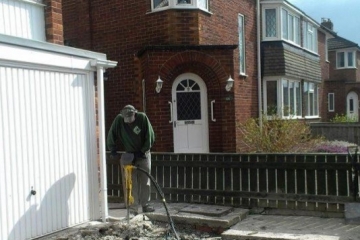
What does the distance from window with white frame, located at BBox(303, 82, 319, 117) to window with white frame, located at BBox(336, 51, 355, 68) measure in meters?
9.86

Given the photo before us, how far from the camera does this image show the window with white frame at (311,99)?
64.7 feet

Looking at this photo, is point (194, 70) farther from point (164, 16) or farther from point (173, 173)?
point (173, 173)

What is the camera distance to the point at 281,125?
10781 millimetres

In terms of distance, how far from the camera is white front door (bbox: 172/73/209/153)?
11.4 m

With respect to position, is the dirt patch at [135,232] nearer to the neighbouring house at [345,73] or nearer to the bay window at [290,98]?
the bay window at [290,98]

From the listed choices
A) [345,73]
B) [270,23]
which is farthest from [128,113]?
[345,73]

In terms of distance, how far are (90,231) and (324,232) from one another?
3370mm

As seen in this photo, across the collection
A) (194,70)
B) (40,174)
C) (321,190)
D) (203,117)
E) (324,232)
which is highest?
(194,70)

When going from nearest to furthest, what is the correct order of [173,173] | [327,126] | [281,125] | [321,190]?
[321,190] < [173,173] < [281,125] < [327,126]

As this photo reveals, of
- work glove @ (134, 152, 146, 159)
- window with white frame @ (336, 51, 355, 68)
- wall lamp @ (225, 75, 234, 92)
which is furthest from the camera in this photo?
window with white frame @ (336, 51, 355, 68)

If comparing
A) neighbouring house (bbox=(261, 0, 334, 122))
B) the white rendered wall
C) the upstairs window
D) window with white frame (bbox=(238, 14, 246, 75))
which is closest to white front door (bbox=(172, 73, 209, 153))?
neighbouring house (bbox=(261, 0, 334, 122))

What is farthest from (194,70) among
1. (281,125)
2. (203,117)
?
(281,125)

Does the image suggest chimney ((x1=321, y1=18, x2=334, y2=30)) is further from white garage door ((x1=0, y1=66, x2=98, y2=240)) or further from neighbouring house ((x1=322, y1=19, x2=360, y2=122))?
white garage door ((x1=0, y1=66, x2=98, y2=240))

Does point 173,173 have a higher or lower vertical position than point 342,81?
lower
